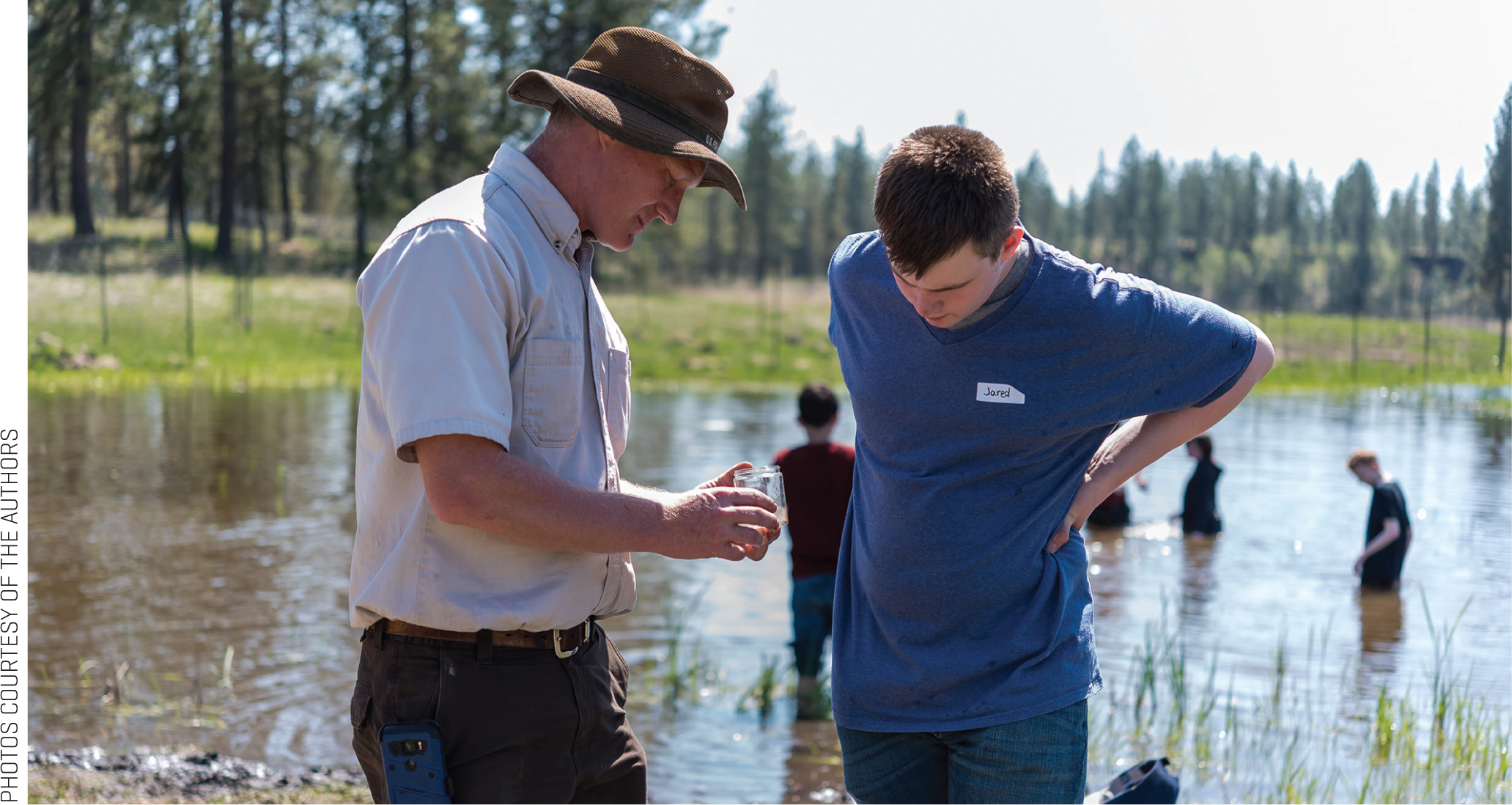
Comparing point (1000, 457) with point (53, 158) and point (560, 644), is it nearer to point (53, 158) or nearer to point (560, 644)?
point (560, 644)

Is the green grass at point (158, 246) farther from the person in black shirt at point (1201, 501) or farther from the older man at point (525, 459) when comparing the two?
the older man at point (525, 459)

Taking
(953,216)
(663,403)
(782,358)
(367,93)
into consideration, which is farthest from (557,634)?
(367,93)

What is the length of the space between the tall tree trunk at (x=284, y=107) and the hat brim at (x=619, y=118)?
50.9m

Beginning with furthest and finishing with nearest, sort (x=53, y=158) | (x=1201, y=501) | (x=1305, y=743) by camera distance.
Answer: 1. (x=53, y=158)
2. (x=1201, y=501)
3. (x=1305, y=743)

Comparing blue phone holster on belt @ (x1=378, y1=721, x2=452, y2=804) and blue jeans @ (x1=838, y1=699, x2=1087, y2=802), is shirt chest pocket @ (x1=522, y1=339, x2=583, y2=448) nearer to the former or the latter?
blue phone holster on belt @ (x1=378, y1=721, x2=452, y2=804)

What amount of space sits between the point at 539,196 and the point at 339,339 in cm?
3490

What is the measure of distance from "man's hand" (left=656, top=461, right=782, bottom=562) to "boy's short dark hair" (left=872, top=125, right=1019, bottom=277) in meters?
0.54

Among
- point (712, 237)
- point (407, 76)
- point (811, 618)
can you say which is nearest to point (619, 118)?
point (811, 618)

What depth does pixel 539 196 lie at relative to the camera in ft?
7.93

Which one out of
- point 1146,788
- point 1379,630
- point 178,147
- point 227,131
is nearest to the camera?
point 1146,788

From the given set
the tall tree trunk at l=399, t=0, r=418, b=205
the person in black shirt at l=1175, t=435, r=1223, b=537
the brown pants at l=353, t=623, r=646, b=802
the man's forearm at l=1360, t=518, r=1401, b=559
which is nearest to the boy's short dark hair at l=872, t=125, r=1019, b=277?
the brown pants at l=353, t=623, r=646, b=802

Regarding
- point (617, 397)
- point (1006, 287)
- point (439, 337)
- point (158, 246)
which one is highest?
point (158, 246)

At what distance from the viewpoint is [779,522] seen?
2.52 metres

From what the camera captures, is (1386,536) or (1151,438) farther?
(1386,536)
